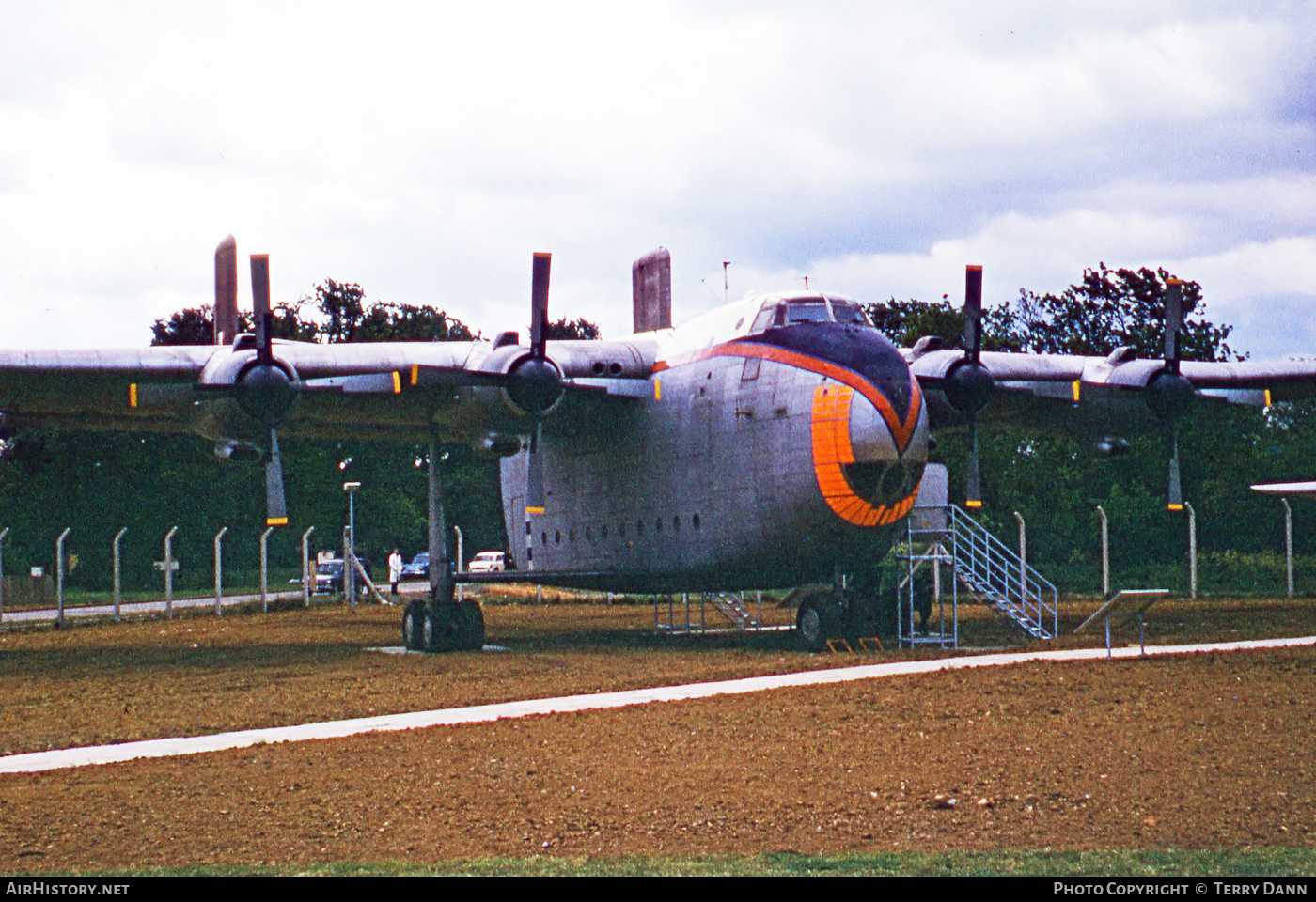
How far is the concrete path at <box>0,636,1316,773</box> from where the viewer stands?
44.0 ft

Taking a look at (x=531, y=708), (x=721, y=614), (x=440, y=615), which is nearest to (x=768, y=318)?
(x=440, y=615)

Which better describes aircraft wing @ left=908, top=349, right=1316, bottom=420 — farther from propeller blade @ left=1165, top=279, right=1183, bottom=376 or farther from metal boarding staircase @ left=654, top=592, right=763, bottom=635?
metal boarding staircase @ left=654, top=592, right=763, bottom=635

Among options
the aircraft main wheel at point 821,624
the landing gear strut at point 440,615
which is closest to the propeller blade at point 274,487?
the landing gear strut at point 440,615

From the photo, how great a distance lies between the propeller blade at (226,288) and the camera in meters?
26.7

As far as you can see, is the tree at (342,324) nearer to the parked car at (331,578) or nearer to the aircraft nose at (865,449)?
the parked car at (331,578)

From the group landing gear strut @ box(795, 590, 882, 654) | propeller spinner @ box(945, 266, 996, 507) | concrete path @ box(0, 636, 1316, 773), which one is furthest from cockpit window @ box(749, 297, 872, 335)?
concrete path @ box(0, 636, 1316, 773)

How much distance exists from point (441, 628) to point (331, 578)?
3945cm

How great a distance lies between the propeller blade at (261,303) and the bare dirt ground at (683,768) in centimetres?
521

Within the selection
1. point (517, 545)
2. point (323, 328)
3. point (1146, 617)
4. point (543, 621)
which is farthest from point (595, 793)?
point (323, 328)

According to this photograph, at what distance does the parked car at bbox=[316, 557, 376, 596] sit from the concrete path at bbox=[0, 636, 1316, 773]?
3301cm

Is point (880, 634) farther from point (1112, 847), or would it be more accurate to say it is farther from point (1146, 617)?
point (1112, 847)

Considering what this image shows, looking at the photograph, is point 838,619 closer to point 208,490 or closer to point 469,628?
point 469,628

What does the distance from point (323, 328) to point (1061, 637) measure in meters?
53.0

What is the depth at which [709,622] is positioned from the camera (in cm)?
3353
